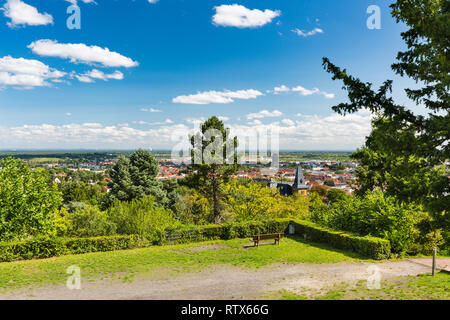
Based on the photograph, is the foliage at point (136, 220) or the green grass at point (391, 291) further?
the foliage at point (136, 220)

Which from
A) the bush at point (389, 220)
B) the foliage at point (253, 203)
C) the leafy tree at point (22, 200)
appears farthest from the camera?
the foliage at point (253, 203)

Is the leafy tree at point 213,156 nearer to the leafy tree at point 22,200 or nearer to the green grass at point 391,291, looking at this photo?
the leafy tree at point 22,200

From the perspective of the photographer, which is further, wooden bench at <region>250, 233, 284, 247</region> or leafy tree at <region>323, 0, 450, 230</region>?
wooden bench at <region>250, 233, 284, 247</region>

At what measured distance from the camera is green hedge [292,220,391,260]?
49.0ft

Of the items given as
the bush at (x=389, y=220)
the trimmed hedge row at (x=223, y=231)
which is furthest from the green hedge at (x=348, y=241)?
the trimmed hedge row at (x=223, y=231)

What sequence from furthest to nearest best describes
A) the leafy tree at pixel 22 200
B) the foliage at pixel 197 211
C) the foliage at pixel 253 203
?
the foliage at pixel 197 211 < the foliage at pixel 253 203 < the leafy tree at pixel 22 200

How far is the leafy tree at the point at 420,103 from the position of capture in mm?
7469

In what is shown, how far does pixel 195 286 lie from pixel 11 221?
1213 centimetres

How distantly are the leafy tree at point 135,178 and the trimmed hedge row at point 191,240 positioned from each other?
1577 cm

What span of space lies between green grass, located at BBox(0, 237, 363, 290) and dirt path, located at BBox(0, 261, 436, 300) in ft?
3.01

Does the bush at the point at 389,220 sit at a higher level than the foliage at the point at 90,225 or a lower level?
higher

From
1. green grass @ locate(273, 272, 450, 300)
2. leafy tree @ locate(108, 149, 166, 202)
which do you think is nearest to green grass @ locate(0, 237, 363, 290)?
green grass @ locate(273, 272, 450, 300)

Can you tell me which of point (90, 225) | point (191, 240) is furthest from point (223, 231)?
point (90, 225)

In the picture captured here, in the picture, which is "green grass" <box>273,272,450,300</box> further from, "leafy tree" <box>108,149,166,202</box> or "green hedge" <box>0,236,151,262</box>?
"leafy tree" <box>108,149,166,202</box>
